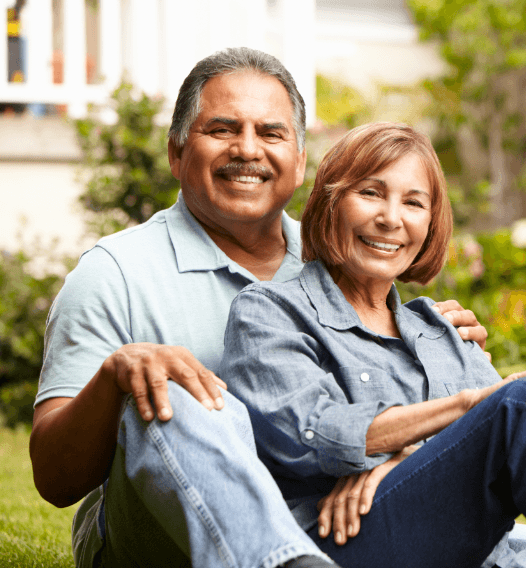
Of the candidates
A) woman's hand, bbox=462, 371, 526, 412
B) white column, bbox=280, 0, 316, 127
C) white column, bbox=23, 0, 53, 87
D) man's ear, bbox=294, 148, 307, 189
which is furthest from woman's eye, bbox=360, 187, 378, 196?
white column, bbox=23, 0, 53, 87

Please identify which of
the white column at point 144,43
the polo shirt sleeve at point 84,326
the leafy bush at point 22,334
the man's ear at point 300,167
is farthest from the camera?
the white column at point 144,43

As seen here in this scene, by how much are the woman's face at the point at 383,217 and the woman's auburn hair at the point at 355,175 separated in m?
0.02

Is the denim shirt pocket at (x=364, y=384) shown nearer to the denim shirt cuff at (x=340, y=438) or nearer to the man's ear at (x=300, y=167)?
the denim shirt cuff at (x=340, y=438)

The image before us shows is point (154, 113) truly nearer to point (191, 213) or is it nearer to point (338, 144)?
point (191, 213)

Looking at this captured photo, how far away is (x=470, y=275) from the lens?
596 centimetres

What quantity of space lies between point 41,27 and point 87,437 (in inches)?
219

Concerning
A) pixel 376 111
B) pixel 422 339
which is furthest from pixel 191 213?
pixel 376 111

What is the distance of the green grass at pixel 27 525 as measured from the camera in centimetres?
269

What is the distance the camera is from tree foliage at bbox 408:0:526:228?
32.7 feet

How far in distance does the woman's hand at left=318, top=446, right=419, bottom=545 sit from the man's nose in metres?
1.08

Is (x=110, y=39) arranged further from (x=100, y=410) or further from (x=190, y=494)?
(x=190, y=494)

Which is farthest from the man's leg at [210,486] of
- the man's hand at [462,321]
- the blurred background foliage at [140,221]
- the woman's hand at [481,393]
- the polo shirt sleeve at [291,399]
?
the blurred background foliage at [140,221]

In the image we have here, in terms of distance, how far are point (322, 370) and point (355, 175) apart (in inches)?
22.5

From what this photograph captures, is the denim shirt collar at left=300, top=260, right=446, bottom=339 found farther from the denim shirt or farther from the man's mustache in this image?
the man's mustache
